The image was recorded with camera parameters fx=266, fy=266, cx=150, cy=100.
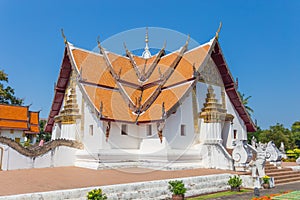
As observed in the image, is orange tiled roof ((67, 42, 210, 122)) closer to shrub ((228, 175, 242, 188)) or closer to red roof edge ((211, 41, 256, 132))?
red roof edge ((211, 41, 256, 132))

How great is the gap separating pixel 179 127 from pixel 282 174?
196 inches

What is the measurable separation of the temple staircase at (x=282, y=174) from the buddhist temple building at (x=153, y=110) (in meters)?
1.91

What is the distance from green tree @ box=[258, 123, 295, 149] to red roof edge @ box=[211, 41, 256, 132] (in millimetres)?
14435

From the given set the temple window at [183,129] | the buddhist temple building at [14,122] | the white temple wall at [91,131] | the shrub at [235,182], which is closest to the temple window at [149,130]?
the temple window at [183,129]

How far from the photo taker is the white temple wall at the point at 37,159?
37.6 feet

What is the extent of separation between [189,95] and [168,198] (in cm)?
601

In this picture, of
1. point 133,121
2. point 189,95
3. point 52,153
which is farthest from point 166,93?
point 52,153

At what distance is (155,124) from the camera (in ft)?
38.5

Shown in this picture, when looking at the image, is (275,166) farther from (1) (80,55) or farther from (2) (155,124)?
(1) (80,55)

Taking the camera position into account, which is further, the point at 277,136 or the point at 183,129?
the point at 277,136

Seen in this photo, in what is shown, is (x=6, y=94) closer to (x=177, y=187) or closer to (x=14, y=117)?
(x=14, y=117)

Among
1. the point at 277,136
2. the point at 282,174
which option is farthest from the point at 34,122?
the point at 277,136

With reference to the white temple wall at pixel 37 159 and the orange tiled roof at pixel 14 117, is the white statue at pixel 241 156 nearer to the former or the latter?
the white temple wall at pixel 37 159

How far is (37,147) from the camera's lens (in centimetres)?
1236
